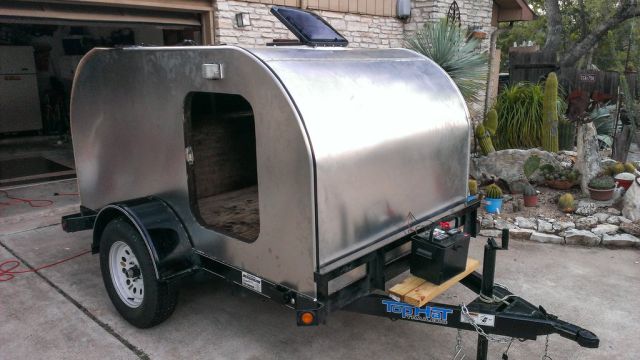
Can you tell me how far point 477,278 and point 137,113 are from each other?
112 inches

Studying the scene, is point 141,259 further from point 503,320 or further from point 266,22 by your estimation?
point 266,22

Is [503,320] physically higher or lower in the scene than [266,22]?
lower

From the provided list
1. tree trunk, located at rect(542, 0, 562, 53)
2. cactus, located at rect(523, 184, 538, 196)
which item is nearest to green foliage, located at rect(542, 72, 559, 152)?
cactus, located at rect(523, 184, 538, 196)

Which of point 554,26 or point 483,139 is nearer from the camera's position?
point 483,139

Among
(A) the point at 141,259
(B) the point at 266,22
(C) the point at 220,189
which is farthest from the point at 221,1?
(A) the point at 141,259

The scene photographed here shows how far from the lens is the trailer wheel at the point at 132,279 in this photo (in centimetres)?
382

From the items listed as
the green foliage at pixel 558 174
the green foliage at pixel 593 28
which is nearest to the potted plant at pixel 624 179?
the green foliage at pixel 558 174

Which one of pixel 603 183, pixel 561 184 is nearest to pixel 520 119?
pixel 561 184

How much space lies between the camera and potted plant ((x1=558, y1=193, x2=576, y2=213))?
668 cm

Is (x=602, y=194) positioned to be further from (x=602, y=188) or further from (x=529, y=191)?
(x=529, y=191)

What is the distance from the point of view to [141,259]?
12.5 ft

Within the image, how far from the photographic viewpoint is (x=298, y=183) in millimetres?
2984

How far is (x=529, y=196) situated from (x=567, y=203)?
452 millimetres

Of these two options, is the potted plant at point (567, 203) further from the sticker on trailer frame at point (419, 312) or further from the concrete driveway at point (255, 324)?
the sticker on trailer frame at point (419, 312)
